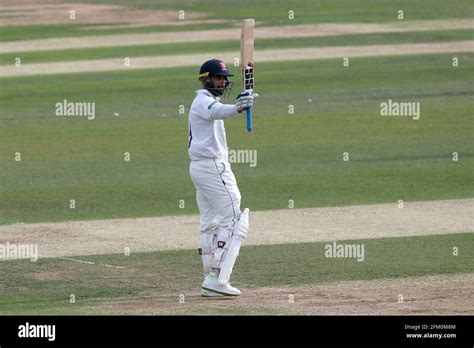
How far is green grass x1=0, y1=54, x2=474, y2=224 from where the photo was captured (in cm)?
1914

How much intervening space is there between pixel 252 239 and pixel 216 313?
14.4ft

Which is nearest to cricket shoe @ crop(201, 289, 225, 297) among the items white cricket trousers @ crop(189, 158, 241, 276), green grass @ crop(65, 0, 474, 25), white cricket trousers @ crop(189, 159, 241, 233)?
white cricket trousers @ crop(189, 158, 241, 276)

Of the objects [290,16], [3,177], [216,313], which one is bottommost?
[216,313]

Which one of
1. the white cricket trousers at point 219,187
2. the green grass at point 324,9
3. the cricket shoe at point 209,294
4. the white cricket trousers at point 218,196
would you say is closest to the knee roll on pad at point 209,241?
the white cricket trousers at point 218,196

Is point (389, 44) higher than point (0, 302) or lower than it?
higher

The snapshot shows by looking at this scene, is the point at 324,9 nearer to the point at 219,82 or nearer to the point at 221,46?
the point at 221,46

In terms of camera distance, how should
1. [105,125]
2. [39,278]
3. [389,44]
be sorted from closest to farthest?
1. [39,278]
2. [105,125]
3. [389,44]

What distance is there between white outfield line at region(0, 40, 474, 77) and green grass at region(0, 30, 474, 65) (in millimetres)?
638

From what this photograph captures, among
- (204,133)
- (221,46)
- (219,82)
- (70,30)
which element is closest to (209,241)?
(204,133)

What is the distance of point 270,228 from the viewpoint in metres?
16.8

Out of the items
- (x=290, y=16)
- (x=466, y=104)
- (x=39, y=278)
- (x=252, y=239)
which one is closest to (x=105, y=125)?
(x=466, y=104)

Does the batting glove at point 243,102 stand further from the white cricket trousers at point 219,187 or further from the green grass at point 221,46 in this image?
the green grass at point 221,46

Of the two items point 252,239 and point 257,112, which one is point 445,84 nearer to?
point 257,112

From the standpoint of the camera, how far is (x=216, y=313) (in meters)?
11.9
